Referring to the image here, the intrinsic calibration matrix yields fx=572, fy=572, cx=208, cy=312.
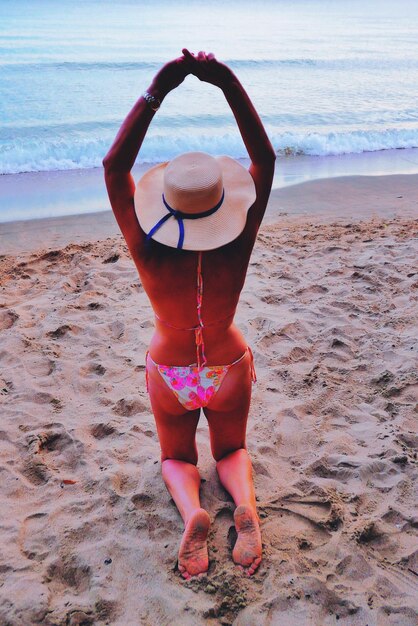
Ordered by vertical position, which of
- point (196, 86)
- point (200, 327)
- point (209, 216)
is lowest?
point (196, 86)

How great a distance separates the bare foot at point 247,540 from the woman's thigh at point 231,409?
0.35 m

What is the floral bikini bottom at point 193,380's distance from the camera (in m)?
2.33

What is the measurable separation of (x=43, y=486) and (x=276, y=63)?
16.8 metres

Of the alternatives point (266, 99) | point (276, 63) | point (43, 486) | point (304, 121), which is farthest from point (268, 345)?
point (276, 63)

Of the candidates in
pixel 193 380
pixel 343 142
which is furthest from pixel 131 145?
pixel 343 142

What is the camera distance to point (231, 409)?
8.04 ft

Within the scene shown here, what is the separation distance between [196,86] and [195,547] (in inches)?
538

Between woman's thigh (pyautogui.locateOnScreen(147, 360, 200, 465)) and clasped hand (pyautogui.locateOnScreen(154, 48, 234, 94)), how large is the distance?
112cm

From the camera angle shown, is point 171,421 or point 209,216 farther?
point 171,421

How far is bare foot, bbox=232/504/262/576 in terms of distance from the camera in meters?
2.24

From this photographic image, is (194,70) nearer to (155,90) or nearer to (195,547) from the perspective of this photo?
(155,90)

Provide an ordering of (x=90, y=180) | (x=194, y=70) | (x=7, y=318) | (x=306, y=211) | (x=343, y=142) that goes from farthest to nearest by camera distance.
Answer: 1. (x=343, y=142)
2. (x=90, y=180)
3. (x=306, y=211)
4. (x=7, y=318)
5. (x=194, y=70)

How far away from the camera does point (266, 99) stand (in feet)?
42.6

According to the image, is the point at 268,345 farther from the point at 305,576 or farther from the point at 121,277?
the point at 305,576
